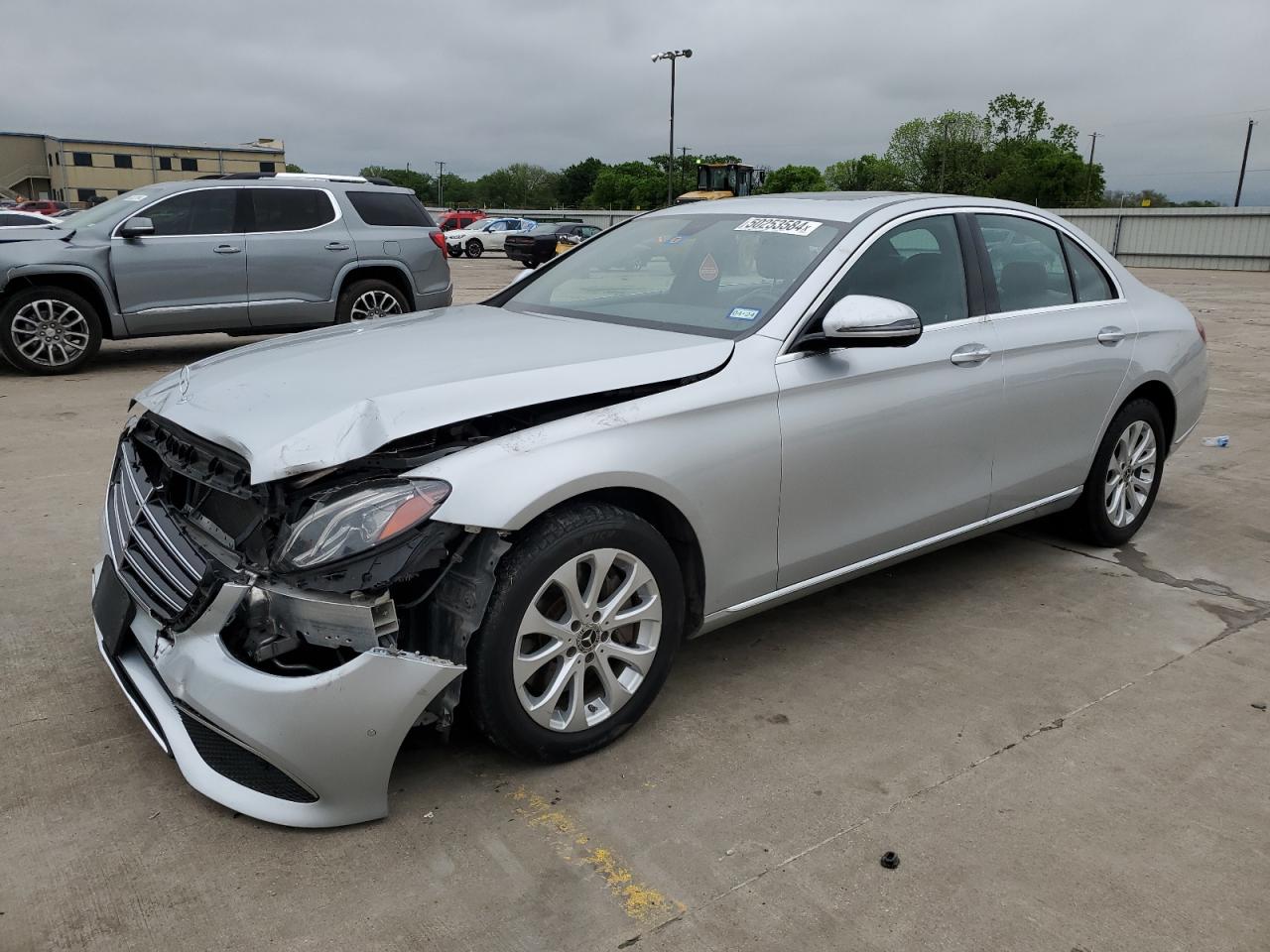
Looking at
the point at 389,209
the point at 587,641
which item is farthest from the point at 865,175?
the point at 587,641

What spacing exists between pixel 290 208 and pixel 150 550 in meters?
7.78

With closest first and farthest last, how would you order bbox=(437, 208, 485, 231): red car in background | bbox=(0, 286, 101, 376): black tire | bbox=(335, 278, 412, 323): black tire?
1. bbox=(0, 286, 101, 376): black tire
2. bbox=(335, 278, 412, 323): black tire
3. bbox=(437, 208, 485, 231): red car in background

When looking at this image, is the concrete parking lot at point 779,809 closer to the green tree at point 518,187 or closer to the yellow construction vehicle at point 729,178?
the yellow construction vehicle at point 729,178

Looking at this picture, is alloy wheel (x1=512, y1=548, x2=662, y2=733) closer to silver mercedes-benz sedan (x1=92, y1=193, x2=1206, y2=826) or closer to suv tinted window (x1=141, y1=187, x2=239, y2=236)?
silver mercedes-benz sedan (x1=92, y1=193, x2=1206, y2=826)

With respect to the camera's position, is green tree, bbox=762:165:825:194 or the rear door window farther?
green tree, bbox=762:165:825:194

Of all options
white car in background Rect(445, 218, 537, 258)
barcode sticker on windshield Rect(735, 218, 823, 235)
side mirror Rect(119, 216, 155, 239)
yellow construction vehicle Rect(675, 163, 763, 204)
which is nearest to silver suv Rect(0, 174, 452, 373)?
side mirror Rect(119, 216, 155, 239)

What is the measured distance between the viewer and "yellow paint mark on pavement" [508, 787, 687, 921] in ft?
7.77

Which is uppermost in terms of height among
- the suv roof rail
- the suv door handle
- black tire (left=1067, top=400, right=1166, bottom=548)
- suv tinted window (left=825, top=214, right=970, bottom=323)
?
the suv roof rail

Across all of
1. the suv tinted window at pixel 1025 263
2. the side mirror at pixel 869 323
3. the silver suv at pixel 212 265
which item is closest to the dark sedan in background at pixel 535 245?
the silver suv at pixel 212 265

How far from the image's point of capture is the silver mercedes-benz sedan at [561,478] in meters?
2.51

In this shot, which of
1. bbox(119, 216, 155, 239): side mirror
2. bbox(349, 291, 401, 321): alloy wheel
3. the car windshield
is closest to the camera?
the car windshield

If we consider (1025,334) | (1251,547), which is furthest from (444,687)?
(1251,547)

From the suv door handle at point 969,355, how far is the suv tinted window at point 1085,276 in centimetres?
92

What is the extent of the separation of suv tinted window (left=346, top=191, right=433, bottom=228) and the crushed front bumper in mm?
8345
